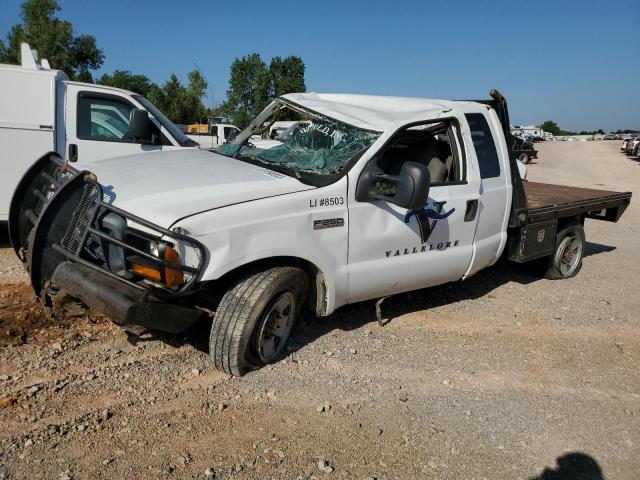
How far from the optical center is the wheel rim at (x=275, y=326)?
3.61m

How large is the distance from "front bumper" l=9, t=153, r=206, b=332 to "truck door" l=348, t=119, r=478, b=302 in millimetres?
1287

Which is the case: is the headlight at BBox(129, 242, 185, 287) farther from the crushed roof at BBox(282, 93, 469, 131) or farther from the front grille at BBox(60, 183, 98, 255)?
the crushed roof at BBox(282, 93, 469, 131)

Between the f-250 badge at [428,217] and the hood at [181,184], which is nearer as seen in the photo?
the hood at [181,184]

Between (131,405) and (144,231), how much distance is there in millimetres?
1053

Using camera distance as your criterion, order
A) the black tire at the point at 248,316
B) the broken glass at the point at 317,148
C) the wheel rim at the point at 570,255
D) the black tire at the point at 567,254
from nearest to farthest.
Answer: the black tire at the point at 248,316
the broken glass at the point at 317,148
the black tire at the point at 567,254
the wheel rim at the point at 570,255

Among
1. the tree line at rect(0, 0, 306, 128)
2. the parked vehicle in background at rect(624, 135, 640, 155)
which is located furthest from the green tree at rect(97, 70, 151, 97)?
the parked vehicle in background at rect(624, 135, 640, 155)

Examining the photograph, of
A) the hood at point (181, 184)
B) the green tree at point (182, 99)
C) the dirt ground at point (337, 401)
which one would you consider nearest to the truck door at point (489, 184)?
the dirt ground at point (337, 401)

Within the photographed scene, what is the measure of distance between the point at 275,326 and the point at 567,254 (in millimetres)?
4370

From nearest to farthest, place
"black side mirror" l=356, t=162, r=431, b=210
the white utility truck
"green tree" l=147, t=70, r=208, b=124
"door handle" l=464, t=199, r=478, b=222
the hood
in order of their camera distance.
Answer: the hood → "black side mirror" l=356, t=162, r=431, b=210 → "door handle" l=464, t=199, r=478, b=222 → the white utility truck → "green tree" l=147, t=70, r=208, b=124

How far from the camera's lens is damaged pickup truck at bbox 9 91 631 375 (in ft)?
10.5

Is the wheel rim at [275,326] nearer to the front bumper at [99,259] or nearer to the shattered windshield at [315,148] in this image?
the front bumper at [99,259]

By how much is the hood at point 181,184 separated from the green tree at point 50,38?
32614 millimetres

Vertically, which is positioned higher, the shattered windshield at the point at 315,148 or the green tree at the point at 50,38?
the green tree at the point at 50,38

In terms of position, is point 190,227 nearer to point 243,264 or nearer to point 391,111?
point 243,264
